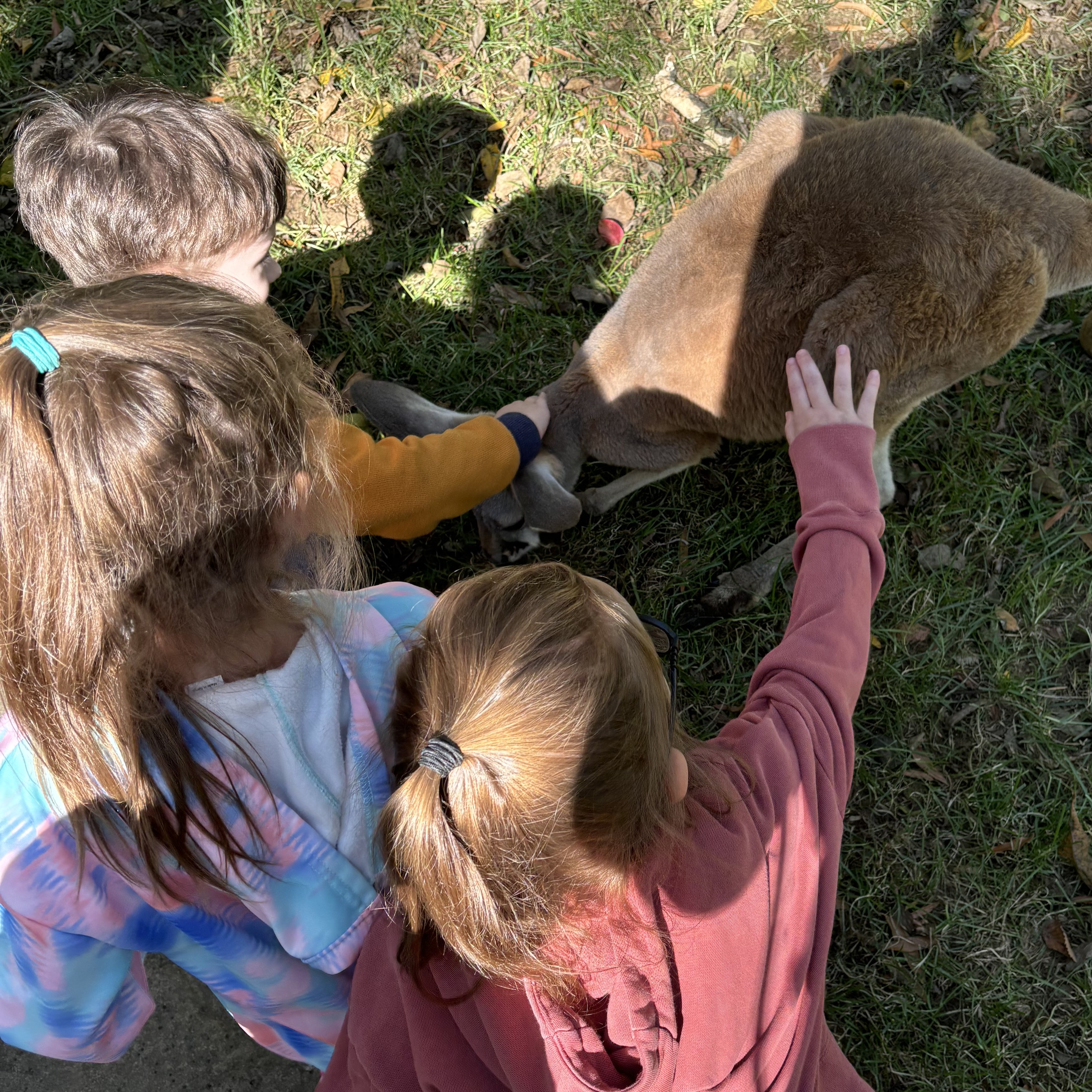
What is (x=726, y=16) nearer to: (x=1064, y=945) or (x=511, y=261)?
(x=511, y=261)

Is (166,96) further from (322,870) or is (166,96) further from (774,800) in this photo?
(774,800)

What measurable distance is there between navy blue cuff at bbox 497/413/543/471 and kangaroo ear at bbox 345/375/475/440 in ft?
0.65

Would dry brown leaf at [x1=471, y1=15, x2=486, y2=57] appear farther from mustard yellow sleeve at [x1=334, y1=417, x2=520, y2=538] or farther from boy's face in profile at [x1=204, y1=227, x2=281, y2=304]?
mustard yellow sleeve at [x1=334, y1=417, x2=520, y2=538]

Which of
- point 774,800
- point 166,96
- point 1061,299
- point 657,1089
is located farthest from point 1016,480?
point 166,96

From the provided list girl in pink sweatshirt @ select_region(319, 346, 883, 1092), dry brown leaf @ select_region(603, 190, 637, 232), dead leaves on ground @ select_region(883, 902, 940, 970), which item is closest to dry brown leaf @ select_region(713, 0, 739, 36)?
dry brown leaf @ select_region(603, 190, 637, 232)

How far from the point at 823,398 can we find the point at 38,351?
2.35 m

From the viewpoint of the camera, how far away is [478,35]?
168 inches

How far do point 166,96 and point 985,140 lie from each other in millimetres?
3813

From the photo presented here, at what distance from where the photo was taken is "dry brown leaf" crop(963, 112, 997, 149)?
4000 millimetres

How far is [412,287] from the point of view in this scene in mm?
4172

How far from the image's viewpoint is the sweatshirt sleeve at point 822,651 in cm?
210

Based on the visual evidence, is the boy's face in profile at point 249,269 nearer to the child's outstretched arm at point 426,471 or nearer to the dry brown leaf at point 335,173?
the child's outstretched arm at point 426,471

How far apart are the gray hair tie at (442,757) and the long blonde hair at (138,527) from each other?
565 mm

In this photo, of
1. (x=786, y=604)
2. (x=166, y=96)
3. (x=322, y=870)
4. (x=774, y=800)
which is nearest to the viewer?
(x=322, y=870)
